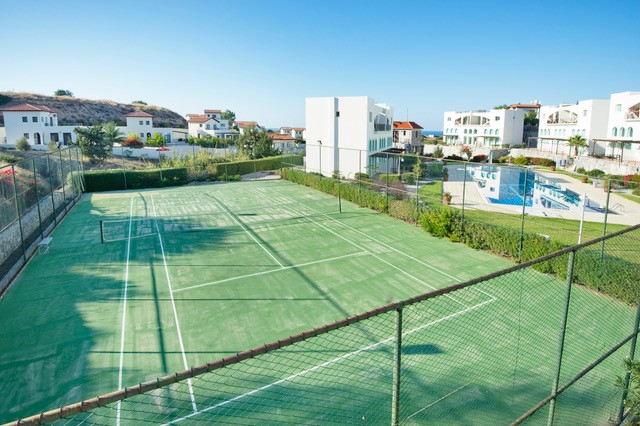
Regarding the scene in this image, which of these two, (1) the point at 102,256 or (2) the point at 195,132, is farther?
(2) the point at 195,132

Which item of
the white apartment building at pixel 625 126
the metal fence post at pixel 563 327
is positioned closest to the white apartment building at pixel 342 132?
the white apartment building at pixel 625 126

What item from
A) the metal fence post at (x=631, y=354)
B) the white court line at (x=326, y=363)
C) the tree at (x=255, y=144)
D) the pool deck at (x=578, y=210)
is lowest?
the white court line at (x=326, y=363)

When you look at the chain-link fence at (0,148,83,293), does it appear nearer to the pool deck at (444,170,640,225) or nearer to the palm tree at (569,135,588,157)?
the pool deck at (444,170,640,225)

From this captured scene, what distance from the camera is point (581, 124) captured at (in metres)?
60.1

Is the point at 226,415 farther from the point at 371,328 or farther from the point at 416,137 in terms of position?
the point at 416,137

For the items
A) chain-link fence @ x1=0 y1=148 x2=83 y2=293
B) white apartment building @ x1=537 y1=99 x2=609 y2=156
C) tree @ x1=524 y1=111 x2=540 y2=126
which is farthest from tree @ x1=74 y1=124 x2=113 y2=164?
tree @ x1=524 y1=111 x2=540 y2=126

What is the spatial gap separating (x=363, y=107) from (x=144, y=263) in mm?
26624

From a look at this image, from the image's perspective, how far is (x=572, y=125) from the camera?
62.5m

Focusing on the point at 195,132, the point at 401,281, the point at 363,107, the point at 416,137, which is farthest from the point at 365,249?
the point at 195,132

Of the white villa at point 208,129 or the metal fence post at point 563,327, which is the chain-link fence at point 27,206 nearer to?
the metal fence post at point 563,327

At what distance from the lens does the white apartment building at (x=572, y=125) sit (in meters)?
57.5

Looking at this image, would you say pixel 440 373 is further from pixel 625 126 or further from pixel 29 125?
pixel 29 125

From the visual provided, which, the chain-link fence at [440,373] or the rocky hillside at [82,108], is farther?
the rocky hillside at [82,108]

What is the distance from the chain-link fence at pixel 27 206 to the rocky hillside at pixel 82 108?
6339 centimetres
